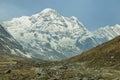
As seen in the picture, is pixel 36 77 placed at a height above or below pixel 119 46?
below

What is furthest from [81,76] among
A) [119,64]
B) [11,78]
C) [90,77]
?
[119,64]

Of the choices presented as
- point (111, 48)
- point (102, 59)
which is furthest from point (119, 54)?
point (111, 48)

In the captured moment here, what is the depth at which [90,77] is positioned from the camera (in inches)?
1823

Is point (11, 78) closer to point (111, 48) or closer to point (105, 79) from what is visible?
point (105, 79)

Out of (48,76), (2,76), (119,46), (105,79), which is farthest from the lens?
(119,46)

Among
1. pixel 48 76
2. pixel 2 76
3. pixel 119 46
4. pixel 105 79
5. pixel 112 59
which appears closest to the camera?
pixel 105 79

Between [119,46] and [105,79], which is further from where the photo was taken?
[119,46]

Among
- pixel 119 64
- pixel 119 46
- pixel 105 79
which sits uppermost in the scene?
pixel 119 46

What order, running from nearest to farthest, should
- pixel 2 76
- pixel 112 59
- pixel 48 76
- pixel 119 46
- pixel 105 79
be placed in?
pixel 105 79
pixel 48 76
pixel 2 76
pixel 112 59
pixel 119 46

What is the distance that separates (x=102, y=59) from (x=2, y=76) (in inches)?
1246

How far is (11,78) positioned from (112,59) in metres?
30.8

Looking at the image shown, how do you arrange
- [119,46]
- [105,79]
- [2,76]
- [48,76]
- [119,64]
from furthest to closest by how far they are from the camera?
[119,46] → [119,64] → [2,76] → [48,76] → [105,79]

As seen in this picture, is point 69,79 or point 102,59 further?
point 102,59

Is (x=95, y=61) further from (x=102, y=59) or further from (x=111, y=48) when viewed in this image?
(x=111, y=48)
